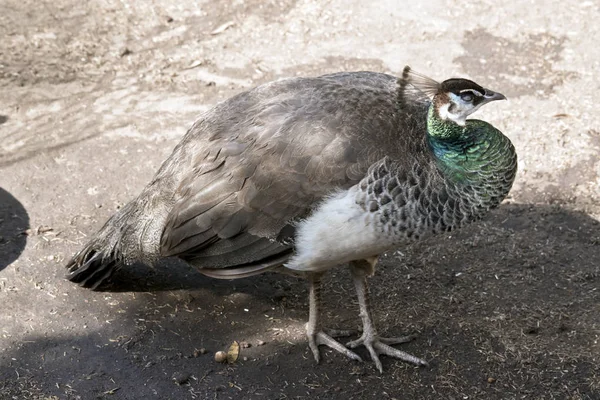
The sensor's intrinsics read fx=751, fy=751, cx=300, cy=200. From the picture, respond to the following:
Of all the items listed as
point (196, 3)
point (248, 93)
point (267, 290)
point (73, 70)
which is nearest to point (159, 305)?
point (267, 290)

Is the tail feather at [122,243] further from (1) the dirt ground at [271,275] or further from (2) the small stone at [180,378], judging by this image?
(2) the small stone at [180,378]

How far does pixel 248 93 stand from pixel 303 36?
9.30 ft

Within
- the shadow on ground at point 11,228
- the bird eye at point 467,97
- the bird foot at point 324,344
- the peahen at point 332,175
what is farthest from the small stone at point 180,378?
the bird eye at point 467,97

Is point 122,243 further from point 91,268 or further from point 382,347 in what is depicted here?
point 382,347

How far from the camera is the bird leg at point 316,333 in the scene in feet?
12.9

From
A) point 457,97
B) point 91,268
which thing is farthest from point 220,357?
point 457,97

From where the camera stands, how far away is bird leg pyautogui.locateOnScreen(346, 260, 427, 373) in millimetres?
3910

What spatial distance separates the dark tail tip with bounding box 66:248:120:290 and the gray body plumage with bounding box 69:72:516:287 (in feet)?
1.35

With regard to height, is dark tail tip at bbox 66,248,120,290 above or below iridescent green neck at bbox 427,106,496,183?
below

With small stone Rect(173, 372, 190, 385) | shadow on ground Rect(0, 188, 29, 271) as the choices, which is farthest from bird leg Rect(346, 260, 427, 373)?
shadow on ground Rect(0, 188, 29, 271)

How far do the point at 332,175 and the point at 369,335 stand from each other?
1038 millimetres

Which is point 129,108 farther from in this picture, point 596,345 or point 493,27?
point 596,345

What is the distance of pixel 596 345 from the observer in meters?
3.94

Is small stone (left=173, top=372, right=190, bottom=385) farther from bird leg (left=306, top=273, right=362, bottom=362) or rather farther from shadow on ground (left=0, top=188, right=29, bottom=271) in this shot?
shadow on ground (left=0, top=188, right=29, bottom=271)
